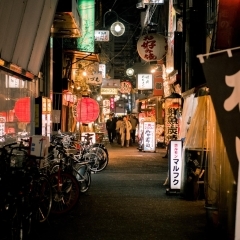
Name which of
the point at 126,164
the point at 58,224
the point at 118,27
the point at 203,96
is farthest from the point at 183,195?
the point at 118,27

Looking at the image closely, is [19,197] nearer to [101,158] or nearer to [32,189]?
[32,189]

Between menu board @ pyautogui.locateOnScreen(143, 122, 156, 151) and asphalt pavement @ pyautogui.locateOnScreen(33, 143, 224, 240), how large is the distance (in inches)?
448

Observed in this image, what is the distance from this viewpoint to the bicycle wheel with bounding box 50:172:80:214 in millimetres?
10250

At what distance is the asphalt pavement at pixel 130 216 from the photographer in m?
8.75

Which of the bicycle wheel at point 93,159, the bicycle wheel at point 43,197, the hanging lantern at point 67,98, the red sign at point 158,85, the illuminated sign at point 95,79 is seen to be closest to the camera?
the bicycle wheel at point 43,197

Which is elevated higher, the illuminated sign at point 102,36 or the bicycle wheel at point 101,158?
the illuminated sign at point 102,36

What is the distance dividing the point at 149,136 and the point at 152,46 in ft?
19.4

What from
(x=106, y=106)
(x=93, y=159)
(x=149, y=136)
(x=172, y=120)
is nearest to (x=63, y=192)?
(x=93, y=159)

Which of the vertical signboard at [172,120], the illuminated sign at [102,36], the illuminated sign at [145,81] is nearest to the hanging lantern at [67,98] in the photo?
the vertical signboard at [172,120]

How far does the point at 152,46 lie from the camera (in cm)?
2416

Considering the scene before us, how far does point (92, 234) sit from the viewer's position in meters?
8.76

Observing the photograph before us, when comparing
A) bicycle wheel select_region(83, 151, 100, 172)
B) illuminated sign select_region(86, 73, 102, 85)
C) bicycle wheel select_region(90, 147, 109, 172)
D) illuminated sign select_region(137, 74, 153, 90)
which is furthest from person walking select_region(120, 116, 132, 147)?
bicycle wheel select_region(83, 151, 100, 172)

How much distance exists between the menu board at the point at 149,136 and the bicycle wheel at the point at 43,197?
18456 mm

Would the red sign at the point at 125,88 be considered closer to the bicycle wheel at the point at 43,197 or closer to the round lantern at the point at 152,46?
the round lantern at the point at 152,46
